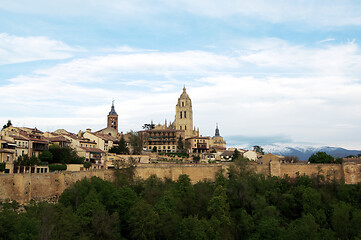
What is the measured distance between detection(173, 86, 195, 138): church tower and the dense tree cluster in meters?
46.1

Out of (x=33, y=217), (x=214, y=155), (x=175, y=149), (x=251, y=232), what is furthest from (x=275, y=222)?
(x=175, y=149)

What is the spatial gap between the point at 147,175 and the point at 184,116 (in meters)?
48.2

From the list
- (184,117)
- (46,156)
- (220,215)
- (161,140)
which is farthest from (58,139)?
(184,117)

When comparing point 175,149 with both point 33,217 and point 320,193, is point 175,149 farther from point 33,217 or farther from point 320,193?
point 33,217

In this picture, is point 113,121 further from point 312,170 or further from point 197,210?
point 312,170

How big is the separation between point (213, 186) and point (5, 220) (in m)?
28.0

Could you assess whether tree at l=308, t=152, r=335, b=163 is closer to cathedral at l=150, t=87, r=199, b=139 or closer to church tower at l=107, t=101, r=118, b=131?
cathedral at l=150, t=87, r=199, b=139

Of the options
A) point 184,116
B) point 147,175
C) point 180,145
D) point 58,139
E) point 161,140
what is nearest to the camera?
point 147,175

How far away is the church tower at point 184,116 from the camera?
101 m

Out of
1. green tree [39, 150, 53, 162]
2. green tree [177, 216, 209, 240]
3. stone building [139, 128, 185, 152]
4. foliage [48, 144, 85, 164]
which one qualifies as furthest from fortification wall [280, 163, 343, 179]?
stone building [139, 128, 185, 152]

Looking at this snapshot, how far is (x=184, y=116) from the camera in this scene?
10188cm

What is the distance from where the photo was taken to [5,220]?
31250 mm

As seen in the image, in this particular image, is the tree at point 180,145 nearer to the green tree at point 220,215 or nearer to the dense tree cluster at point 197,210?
the dense tree cluster at point 197,210

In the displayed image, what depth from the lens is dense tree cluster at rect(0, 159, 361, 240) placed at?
35.7 metres
